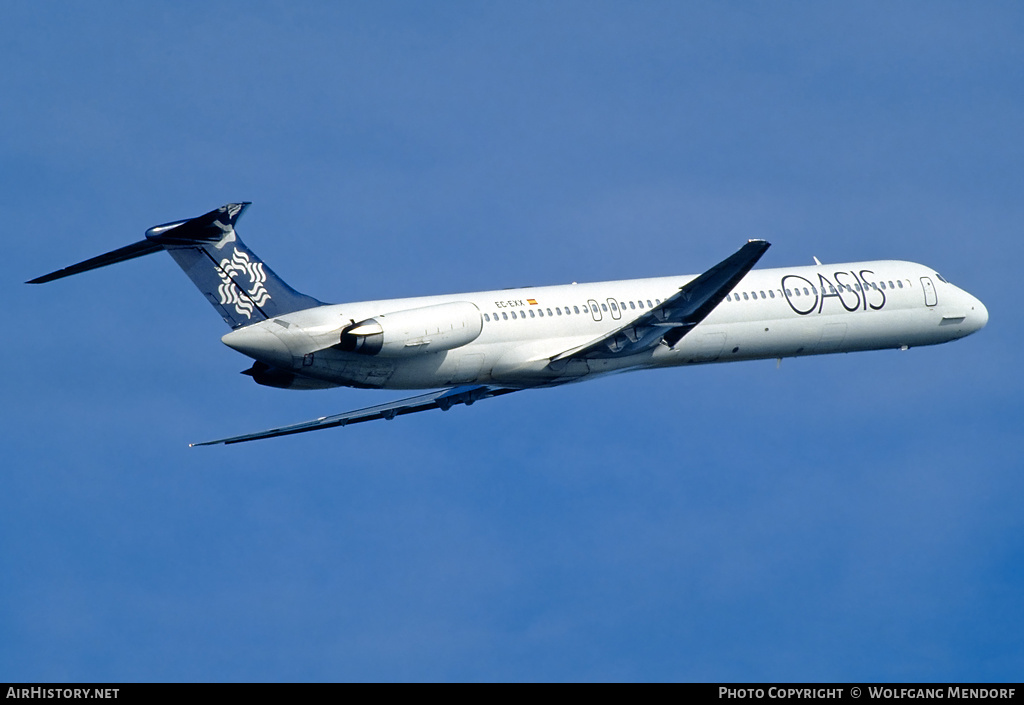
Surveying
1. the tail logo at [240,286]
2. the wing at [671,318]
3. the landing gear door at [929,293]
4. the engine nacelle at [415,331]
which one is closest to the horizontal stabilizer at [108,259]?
the tail logo at [240,286]

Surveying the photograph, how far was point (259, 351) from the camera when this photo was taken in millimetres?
35875

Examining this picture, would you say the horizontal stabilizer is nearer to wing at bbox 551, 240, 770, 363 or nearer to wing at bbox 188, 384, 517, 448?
wing at bbox 188, 384, 517, 448

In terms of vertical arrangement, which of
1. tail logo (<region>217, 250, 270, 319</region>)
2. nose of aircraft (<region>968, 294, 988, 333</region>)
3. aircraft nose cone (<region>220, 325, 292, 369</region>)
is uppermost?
nose of aircraft (<region>968, 294, 988, 333</region>)

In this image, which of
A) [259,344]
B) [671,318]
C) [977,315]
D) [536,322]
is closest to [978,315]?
[977,315]

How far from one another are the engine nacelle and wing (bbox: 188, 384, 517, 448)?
155 inches

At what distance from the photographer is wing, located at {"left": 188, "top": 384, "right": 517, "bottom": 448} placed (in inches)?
1634

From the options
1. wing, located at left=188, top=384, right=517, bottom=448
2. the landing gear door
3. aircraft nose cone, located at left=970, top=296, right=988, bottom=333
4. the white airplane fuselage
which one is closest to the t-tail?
the white airplane fuselage

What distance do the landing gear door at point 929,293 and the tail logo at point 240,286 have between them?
65.7ft

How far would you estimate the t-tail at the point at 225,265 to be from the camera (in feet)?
116

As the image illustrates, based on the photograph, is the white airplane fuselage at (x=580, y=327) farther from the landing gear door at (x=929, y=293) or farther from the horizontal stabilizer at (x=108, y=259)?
the horizontal stabilizer at (x=108, y=259)
